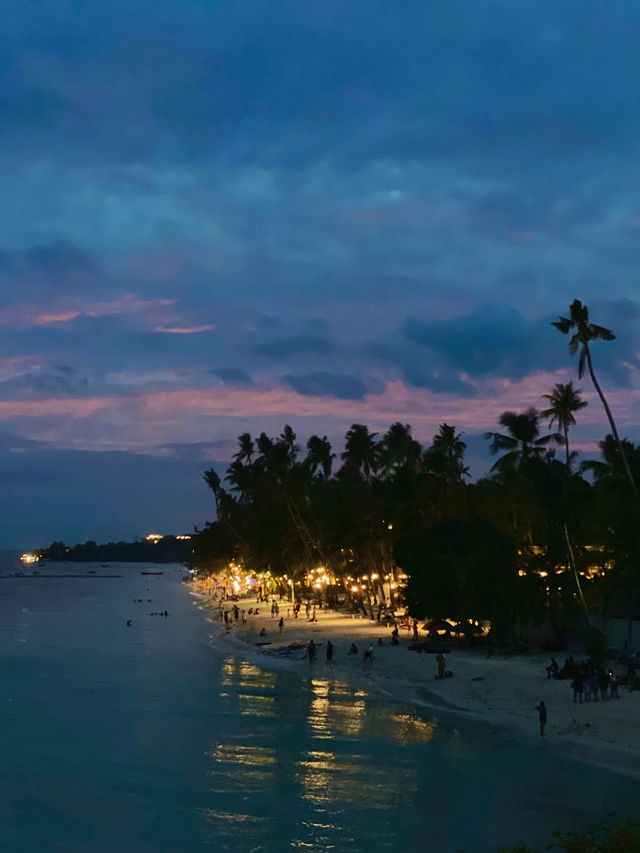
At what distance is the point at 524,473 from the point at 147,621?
56.9 m

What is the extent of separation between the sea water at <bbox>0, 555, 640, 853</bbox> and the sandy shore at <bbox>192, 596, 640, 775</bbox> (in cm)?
132

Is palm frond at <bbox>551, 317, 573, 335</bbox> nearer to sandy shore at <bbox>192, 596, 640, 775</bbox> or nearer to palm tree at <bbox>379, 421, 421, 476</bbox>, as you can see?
sandy shore at <bbox>192, 596, 640, 775</bbox>

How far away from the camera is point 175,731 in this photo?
109 feet

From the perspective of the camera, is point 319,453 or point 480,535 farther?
point 319,453

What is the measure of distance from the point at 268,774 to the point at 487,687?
52.5ft

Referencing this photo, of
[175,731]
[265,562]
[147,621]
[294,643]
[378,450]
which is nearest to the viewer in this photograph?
[175,731]

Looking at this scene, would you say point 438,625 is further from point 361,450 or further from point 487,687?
point 361,450

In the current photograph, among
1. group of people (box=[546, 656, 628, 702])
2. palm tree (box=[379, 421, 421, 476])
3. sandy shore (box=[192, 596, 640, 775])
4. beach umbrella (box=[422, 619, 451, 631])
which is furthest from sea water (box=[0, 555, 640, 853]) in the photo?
palm tree (box=[379, 421, 421, 476])

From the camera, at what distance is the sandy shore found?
29391mm

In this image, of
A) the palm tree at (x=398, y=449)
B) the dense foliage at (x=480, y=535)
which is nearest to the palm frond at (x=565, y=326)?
the dense foliage at (x=480, y=535)

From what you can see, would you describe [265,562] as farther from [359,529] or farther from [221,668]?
[221,668]

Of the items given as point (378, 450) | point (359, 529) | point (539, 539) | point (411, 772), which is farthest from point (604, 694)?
point (378, 450)

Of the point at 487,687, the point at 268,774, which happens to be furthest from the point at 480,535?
the point at 268,774

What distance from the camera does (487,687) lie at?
39.3 meters
